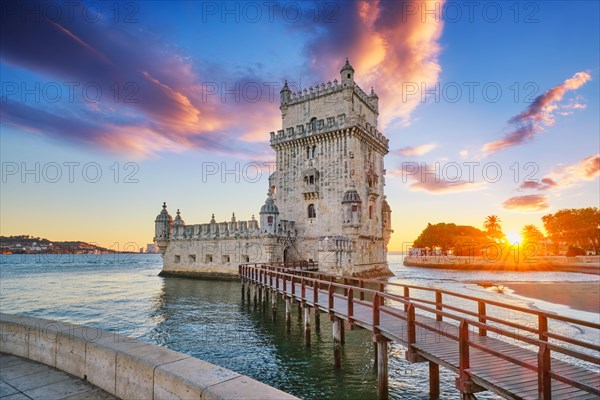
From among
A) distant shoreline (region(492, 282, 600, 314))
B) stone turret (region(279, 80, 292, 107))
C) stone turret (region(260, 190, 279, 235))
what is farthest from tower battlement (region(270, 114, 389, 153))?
distant shoreline (region(492, 282, 600, 314))

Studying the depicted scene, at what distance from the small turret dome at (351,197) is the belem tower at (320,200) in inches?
3.9

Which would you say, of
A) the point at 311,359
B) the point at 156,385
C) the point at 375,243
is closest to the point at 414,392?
the point at 311,359

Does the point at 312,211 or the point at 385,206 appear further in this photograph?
the point at 385,206

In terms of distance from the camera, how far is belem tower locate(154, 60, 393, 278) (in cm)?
3656

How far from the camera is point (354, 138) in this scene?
37.3 m

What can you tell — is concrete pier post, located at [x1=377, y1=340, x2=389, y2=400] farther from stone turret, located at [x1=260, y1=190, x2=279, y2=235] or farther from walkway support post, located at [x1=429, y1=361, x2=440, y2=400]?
stone turret, located at [x1=260, y1=190, x2=279, y2=235]

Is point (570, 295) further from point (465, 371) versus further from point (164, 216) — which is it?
point (164, 216)

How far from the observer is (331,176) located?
38000 millimetres

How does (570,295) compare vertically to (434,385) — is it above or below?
below

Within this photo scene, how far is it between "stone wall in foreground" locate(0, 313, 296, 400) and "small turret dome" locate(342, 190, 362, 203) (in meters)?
30.3

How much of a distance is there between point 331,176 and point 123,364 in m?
34.1

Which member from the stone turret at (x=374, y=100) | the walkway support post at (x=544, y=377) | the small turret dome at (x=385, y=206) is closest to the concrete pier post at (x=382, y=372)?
the walkway support post at (x=544, y=377)

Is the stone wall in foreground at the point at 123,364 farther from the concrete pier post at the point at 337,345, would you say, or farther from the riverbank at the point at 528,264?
the riverbank at the point at 528,264

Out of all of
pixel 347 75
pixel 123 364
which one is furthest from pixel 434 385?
pixel 347 75
